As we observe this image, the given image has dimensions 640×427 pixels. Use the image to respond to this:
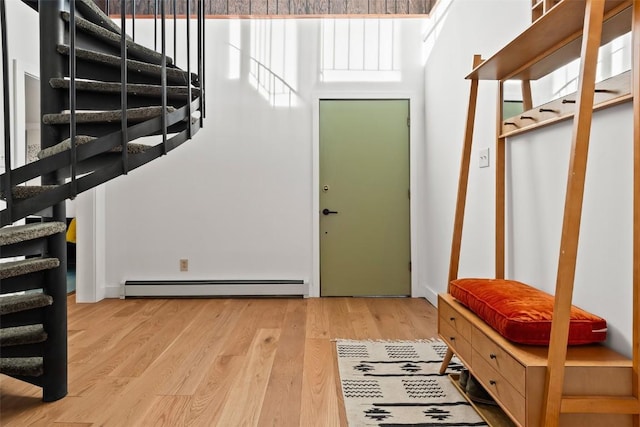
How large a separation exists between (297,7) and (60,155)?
3289 mm

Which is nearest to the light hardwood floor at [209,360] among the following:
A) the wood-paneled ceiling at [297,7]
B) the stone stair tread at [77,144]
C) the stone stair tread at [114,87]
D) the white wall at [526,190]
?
the white wall at [526,190]

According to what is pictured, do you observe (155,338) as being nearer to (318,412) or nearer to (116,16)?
(318,412)

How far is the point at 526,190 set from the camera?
2.29m

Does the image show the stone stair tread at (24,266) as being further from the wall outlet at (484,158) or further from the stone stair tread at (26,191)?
the wall outlet at (484,158)

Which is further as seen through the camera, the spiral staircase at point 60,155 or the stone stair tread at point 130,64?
the stone stair tread at point 130,64

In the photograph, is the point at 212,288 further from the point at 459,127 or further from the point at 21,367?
the point at 459,127

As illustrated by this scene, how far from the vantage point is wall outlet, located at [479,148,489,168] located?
2812mm

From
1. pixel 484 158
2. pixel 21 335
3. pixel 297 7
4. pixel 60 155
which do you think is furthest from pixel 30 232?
pixel 297 7

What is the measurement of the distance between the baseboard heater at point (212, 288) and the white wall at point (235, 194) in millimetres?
88

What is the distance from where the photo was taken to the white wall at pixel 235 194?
4.52 meters

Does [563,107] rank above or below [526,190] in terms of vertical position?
above

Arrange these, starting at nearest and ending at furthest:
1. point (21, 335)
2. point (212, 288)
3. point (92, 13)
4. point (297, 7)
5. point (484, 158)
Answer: point (21, 335) < point (92, 13) < point (484, 158) < point (212, 288) < point (297, 7)

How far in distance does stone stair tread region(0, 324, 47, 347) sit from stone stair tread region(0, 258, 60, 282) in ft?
0.53

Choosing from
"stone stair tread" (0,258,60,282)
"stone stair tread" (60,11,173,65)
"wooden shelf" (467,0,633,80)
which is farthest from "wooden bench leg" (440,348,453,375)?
"stone stair tread" (60,11,173,65)
